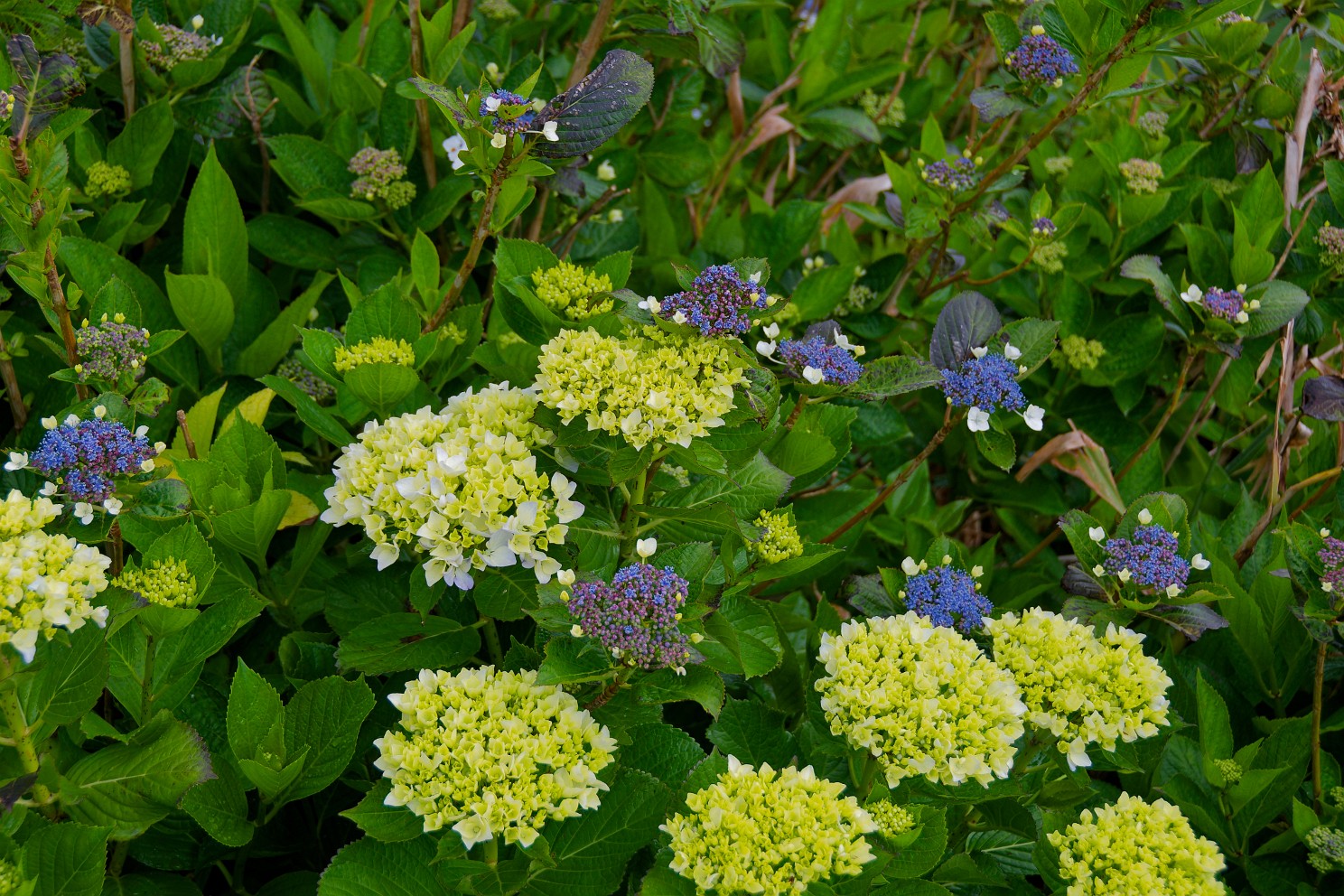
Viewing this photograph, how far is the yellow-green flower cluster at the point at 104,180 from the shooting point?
6.97ft

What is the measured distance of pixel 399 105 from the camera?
2293 mm

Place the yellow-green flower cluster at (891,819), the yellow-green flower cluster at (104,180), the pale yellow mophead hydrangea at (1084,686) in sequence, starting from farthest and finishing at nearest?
the yellow-green flower cluster at (104,180) → the pale yellow mophead hydrangea at (1084,686) → the yellow-green flower cluster at (891,819)

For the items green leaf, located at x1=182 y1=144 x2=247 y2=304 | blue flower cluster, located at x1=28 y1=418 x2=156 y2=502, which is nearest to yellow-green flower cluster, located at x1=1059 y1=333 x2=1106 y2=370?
green leaf, located at x1=182 y1=144 x2=247 y2=304

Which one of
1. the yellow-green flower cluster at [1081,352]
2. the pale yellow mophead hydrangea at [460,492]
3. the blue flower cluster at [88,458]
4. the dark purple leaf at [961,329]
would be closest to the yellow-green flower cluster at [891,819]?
the pale yellow mophead hydrangea at [460,492]

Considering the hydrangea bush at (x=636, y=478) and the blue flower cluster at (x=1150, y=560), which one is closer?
the hydrangea bush at (x=636, y=478)

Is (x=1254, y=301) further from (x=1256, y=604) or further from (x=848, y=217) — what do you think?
(x=848, y=217)

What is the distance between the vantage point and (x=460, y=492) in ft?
4.61

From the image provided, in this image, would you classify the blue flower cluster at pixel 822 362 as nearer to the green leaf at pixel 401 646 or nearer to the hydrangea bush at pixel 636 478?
the hydrangea bush at pixel 636 478

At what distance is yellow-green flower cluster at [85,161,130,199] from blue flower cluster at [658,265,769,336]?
1.31 meters

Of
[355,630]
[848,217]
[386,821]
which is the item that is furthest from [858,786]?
[848,217]

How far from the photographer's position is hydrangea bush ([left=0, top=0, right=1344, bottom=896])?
1.38 m

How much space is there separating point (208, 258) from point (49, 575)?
1070 millimetres

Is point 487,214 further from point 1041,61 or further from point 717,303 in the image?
point 1041,61

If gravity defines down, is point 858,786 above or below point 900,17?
below
